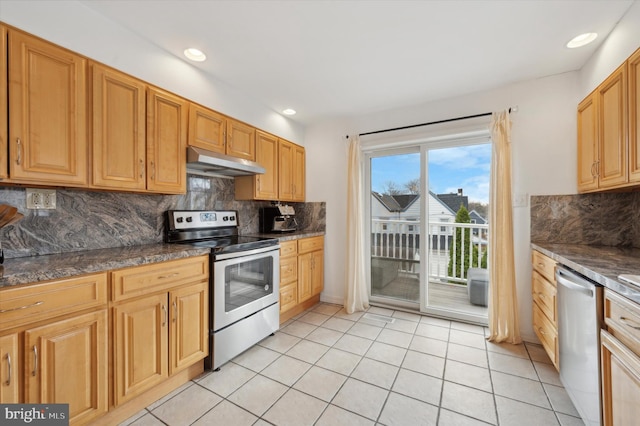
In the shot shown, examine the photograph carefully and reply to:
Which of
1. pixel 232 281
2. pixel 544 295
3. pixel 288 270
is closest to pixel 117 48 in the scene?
pixel 232 281

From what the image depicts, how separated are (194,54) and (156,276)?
168 cm

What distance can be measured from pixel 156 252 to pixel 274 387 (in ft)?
3.94

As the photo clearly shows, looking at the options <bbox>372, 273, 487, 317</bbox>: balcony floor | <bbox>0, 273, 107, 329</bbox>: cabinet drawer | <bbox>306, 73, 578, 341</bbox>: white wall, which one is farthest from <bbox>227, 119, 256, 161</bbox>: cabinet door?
<bbox>372, 273, 487, 317</bbox>: balcony floor

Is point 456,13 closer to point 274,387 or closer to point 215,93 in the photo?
point 215,93

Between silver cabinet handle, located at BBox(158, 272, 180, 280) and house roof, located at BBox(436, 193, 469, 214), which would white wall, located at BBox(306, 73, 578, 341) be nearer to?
house roof, located at BBox(436, 193, 469, 214)

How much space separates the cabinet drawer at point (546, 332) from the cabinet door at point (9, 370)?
116 inches

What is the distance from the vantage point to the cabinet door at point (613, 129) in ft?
5.36

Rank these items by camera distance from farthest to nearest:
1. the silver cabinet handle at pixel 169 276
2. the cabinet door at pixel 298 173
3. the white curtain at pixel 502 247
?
the cabinet door at pixel 298 173
the white curtain at pixel 502 247
the silver cabinet handle at pixel 169 276

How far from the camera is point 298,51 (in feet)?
6.54

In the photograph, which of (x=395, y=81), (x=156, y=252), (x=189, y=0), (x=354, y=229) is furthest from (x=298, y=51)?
(x=354, y=229)

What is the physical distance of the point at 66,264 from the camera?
4.26ft

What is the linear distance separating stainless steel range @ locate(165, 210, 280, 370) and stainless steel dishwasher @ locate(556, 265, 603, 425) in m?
2.11

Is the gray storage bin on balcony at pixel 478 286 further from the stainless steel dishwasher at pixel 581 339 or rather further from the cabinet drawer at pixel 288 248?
the cabinet drawer at pixel 288 248

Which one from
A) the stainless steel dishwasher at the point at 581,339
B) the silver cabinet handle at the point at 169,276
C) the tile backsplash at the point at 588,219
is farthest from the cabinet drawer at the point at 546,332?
the silver cabinet handle at the point at 169,276
